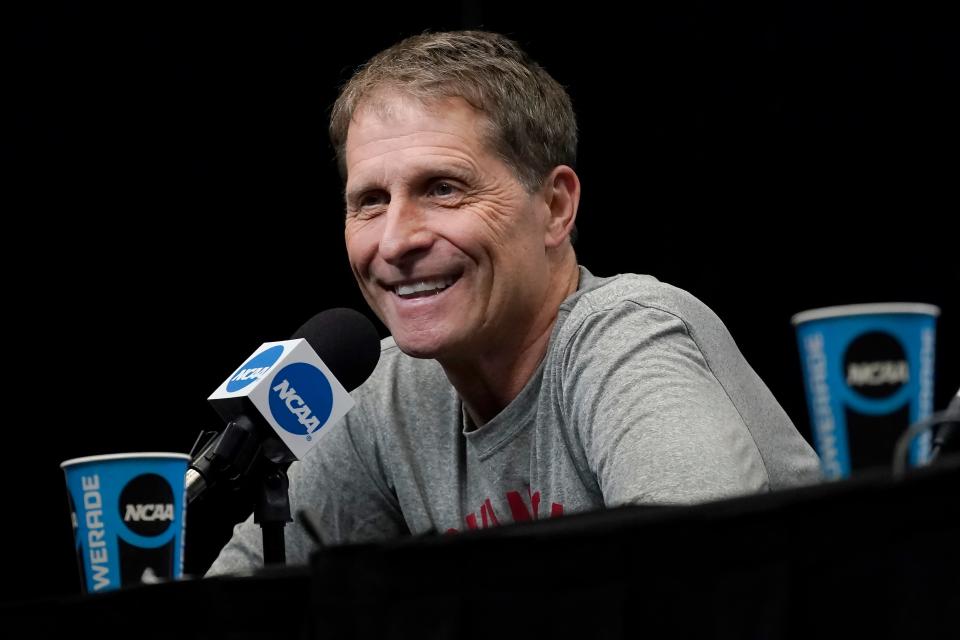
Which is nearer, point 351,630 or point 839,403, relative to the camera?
point 351,630

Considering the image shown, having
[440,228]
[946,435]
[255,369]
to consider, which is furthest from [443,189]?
[946,435]

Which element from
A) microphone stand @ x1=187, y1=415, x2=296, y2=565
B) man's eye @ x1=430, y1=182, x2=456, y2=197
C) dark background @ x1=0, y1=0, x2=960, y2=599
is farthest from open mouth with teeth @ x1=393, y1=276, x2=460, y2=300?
dark background @ x1=0, y1=0, x2=960, y2=599

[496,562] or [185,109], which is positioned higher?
[185,109]

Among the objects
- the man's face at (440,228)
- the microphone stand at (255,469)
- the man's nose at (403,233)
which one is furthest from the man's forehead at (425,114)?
the microphone stand at (255,469)

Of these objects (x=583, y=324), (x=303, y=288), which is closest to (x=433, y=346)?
(x=583, y=324)

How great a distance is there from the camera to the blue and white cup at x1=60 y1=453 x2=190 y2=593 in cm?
113

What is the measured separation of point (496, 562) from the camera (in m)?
0.67

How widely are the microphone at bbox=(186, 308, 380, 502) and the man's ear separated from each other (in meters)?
0.49

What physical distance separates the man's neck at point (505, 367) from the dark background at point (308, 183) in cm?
91

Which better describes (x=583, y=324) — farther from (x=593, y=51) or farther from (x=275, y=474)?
(x=593, y=51)

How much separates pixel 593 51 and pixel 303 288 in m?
0.86

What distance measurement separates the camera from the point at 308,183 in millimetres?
2834

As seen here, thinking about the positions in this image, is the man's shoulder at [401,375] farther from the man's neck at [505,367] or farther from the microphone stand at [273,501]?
the microphone stand at [273,501]

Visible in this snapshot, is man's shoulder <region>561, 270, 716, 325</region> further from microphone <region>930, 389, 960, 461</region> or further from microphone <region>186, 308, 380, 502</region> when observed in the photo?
microphone <region>930, 389, 960, 461</region>
